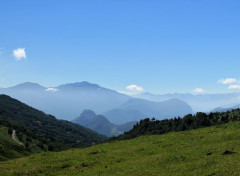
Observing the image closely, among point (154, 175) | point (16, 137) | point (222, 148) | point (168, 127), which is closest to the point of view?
point (154, 175)

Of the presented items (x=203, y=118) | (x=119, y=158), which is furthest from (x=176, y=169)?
(x=203, y=118)

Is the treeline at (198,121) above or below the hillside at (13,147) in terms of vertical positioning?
above

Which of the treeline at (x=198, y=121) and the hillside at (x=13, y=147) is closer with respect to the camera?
the hillside at (x=13, y=147)

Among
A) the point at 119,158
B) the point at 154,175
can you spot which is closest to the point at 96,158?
the point at 119,158

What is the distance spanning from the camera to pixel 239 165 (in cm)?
2361

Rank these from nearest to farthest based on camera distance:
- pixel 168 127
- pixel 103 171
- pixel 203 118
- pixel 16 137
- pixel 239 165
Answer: pixel 239 165 → pixel 103 171 → pixel 203 118 → pixel 168 127 → pixel 16 137

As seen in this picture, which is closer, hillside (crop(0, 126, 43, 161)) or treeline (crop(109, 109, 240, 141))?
hillside (crop(0, 126, 43, 161))

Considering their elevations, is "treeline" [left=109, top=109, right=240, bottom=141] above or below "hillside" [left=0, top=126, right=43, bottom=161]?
above

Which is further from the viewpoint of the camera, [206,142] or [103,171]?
[206,142]

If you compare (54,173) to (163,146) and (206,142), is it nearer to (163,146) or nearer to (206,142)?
(163,146)

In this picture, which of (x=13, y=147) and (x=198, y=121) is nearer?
(x=198, y=121)

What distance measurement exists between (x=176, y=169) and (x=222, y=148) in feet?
33.3

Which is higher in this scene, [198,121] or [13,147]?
[198,121]

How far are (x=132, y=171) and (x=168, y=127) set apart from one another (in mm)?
72218
